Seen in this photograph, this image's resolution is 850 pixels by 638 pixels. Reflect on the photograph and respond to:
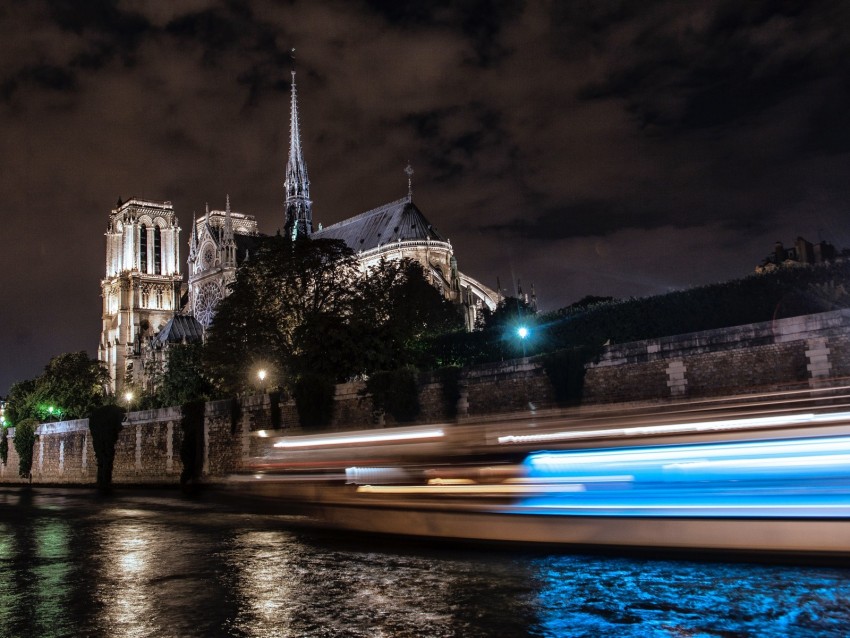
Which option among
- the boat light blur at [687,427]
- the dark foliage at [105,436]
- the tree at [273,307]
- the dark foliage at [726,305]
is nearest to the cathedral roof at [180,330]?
the dark foliage at [105,436]

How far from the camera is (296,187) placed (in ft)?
317

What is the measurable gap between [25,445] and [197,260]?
156ft

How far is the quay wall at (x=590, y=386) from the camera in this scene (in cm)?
1816

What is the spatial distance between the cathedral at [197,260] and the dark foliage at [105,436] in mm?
21418

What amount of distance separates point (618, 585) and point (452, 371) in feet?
57.5

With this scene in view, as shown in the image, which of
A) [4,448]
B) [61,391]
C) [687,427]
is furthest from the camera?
[61,391]

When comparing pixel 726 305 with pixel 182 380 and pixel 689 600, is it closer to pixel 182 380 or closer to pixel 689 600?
pixel 689 600

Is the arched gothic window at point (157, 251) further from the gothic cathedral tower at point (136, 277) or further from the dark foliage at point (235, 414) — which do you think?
the dark foliage at point (235, 414)

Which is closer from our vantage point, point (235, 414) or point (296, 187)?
point (235, 414)

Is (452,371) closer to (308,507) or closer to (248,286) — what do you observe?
(308,507)

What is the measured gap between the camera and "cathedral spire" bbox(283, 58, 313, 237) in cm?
9525

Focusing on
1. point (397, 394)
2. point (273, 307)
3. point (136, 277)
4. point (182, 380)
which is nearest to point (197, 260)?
point (136, 277)

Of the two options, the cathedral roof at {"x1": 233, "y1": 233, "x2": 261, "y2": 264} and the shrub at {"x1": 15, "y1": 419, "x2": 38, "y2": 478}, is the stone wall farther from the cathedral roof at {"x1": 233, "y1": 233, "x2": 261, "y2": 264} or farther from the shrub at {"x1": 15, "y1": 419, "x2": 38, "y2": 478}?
the cathedral roof at {"x1": 233, "y1": 233, "x2": 261, "y2": 264}

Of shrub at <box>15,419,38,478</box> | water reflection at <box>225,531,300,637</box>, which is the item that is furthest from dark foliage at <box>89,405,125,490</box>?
water reflection at <box>225,531,300,637</box>
